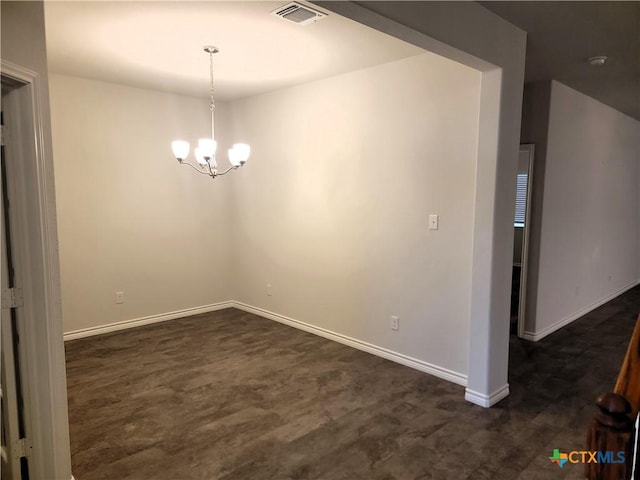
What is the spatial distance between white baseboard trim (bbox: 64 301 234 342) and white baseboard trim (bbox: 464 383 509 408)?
3494mm

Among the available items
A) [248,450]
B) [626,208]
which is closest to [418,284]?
[248,450]

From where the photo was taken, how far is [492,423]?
2.82 metres

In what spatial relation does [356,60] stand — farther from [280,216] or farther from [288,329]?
[288,329]

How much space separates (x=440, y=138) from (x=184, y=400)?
2825 millimetres

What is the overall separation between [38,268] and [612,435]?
85.4 inches

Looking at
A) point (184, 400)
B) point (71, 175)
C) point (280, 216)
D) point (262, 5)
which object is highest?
point (262, 5)

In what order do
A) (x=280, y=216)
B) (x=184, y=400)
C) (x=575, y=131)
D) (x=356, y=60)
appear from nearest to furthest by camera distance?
(x=184, y=400), (x=356, y=60), (x=575, y=131), (x=280, y=216)

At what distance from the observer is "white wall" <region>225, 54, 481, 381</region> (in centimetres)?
339

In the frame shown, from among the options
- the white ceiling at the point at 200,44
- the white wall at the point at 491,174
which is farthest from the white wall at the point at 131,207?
the white wall at the point at 491,174

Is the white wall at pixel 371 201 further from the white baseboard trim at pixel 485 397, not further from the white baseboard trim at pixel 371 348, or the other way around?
the white baseboard trim at pixel 485 397

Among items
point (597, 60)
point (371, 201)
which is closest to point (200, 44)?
point (371, 201)

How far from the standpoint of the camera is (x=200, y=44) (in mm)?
3279

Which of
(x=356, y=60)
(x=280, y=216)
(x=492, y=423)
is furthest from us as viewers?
(x=280, y=216)

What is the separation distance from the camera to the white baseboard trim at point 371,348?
138 inches
